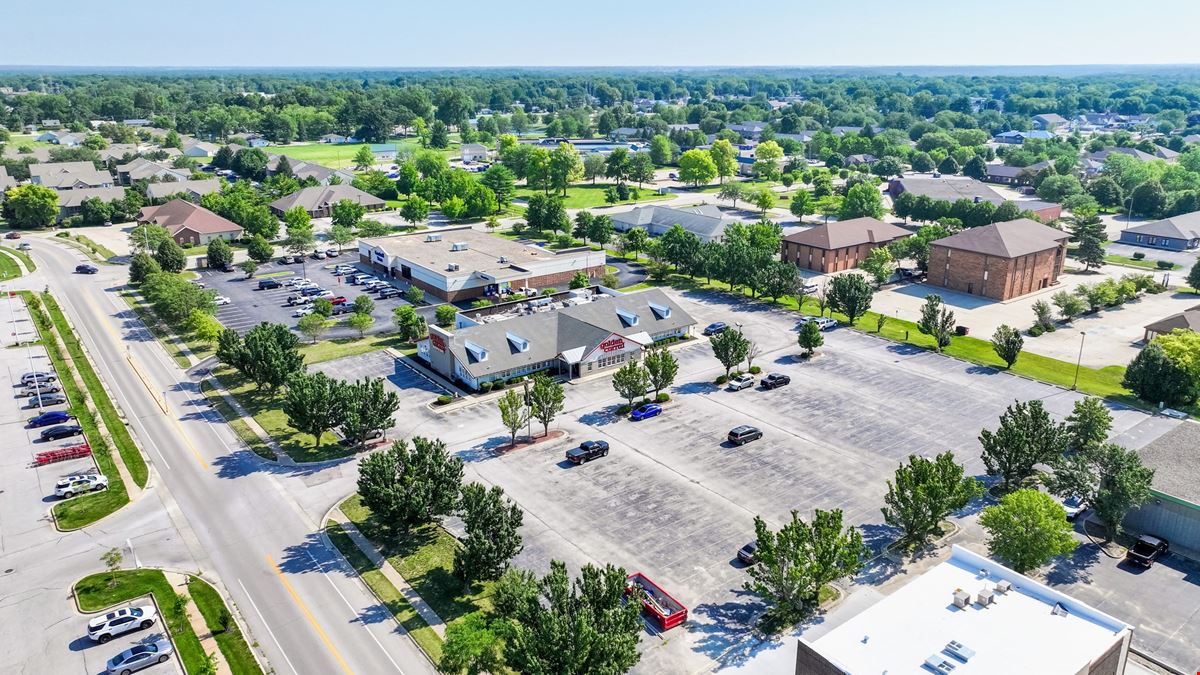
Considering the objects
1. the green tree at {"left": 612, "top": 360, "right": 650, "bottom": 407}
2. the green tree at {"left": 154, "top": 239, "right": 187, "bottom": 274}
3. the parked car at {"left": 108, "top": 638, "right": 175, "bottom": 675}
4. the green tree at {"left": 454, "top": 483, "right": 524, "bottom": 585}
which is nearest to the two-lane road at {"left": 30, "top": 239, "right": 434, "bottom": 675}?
the parked car at {"left": 108, "top": 638, "right": 175, "bottom": 675}

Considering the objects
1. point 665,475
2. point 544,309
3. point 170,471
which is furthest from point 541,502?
point 544,309

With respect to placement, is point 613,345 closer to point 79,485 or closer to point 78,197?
point 79,485

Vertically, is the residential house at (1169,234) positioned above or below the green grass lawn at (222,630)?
above

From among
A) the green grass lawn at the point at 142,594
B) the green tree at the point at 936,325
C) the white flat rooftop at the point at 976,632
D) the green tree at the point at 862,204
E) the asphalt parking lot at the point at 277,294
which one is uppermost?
the green tree at the point at 862,204

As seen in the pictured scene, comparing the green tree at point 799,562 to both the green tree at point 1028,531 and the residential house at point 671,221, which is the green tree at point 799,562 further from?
the residential house at point 671,221

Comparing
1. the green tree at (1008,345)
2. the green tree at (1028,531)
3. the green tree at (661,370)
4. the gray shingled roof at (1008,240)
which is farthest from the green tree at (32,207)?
the green tree at (1028,531)

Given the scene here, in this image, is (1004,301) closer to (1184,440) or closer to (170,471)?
(1184,440)
